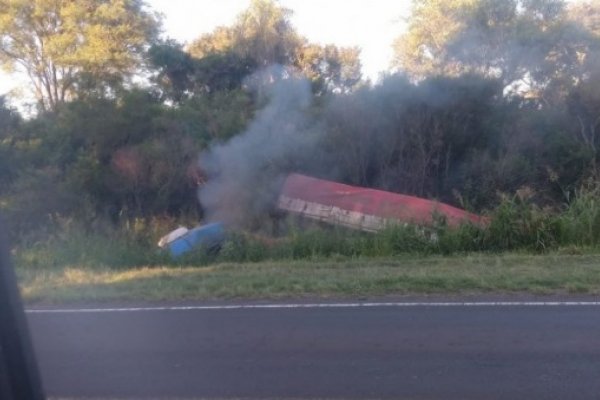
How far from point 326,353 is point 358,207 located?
964 cm

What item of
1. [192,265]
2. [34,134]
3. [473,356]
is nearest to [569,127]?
[192,265]

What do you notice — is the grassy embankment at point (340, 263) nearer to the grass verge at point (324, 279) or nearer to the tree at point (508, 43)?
the grass verge at point (324, 279)

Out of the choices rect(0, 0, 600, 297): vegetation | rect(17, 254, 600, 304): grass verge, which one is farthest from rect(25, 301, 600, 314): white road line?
rect(0, 0, 600, 297): vegetation

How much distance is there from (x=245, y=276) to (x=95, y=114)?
10.7 meters

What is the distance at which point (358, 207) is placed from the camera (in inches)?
690

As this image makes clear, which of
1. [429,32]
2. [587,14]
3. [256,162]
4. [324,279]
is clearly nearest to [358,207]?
[256,162]

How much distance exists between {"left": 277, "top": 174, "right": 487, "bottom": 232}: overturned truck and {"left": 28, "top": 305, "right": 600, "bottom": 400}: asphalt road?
631 centimetres

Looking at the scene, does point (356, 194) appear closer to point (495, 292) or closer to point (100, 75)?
point (495, 292)

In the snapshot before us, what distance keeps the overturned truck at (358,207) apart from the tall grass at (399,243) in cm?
47

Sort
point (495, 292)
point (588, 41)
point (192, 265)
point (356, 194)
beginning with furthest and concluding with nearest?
point (588, 41)
point (356, 194)
point (192, 265)
point (495, 292)

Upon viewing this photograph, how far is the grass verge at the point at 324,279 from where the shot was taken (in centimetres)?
1134

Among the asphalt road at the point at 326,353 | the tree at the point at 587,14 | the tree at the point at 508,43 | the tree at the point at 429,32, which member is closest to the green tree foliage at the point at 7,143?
the tree at the point at 508,43

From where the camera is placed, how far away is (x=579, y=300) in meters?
10.4

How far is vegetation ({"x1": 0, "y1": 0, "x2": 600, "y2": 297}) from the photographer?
1536 cm
